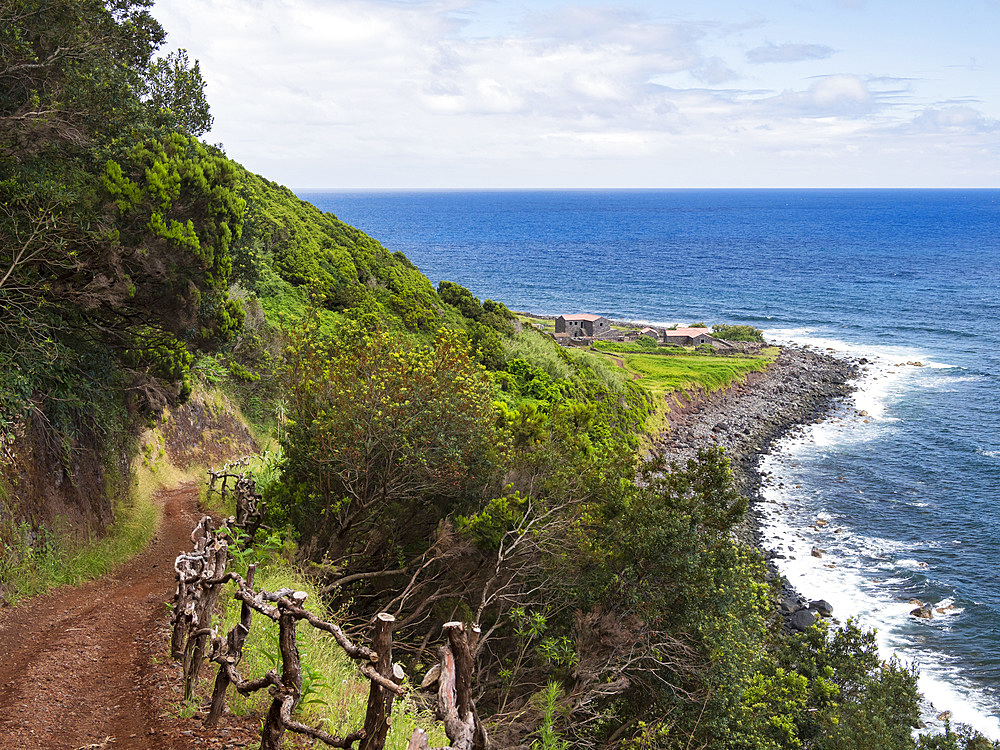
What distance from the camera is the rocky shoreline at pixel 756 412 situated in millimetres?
51241

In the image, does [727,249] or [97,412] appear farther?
[727,249]

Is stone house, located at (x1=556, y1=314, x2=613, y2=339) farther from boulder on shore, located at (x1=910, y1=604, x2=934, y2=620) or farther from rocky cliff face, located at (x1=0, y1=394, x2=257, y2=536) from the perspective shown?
rocky cliff face, located at (x1=0, y1=394, x2=257, y2=536)

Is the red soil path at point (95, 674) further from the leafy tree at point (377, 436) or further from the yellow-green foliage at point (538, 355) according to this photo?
the yellow-green foliage at point (538, 355)

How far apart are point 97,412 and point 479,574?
29.8 feet

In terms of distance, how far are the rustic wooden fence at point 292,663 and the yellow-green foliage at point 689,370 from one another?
55474mm

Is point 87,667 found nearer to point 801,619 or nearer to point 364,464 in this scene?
point 364,464

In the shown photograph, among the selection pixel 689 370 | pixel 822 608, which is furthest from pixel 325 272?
pixel 689 370

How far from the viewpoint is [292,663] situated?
668cm

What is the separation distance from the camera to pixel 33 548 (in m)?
13.3

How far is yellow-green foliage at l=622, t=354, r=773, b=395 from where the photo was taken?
6565 cm

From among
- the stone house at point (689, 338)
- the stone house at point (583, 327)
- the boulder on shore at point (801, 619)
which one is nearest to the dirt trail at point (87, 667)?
the boulder on shore at point (801, 619)

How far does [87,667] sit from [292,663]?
15.7 feet

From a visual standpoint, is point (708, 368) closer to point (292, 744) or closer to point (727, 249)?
point (292, 744)

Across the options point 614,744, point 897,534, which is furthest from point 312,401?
point 897,534
